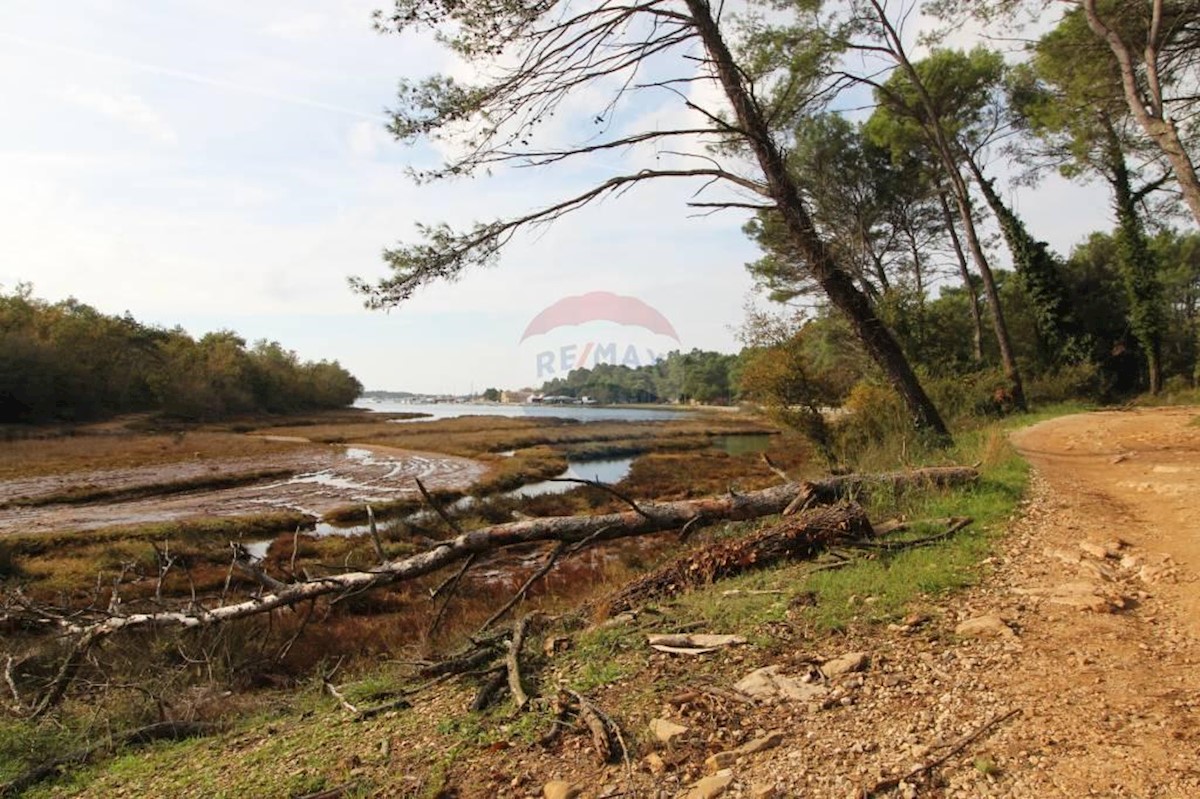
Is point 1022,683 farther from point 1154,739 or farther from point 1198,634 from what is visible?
point 1198,634

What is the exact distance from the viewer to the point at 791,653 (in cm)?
320

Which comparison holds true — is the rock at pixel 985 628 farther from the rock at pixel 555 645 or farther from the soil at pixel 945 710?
the rock at pixel 555 645

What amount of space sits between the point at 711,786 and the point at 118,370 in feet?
221

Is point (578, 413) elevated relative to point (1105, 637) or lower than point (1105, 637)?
lower

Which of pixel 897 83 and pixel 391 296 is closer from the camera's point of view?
pixel 391 296

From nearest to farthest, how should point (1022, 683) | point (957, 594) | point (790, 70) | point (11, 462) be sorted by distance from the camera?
point (1022, 683)
point (957, 594)
point (790, 70)
point (11, 462)

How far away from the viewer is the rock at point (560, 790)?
2.32 metres

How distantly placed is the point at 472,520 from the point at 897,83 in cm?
1783

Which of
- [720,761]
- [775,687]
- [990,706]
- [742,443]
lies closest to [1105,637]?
[990,706]

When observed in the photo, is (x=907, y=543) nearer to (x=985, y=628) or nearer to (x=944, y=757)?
(x=985, y=628)

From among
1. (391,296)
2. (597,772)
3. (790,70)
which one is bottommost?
(597,772)

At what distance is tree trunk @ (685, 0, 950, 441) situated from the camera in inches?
297

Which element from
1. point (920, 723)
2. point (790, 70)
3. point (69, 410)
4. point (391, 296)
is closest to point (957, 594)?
point (920, 723)

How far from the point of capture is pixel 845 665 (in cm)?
292
